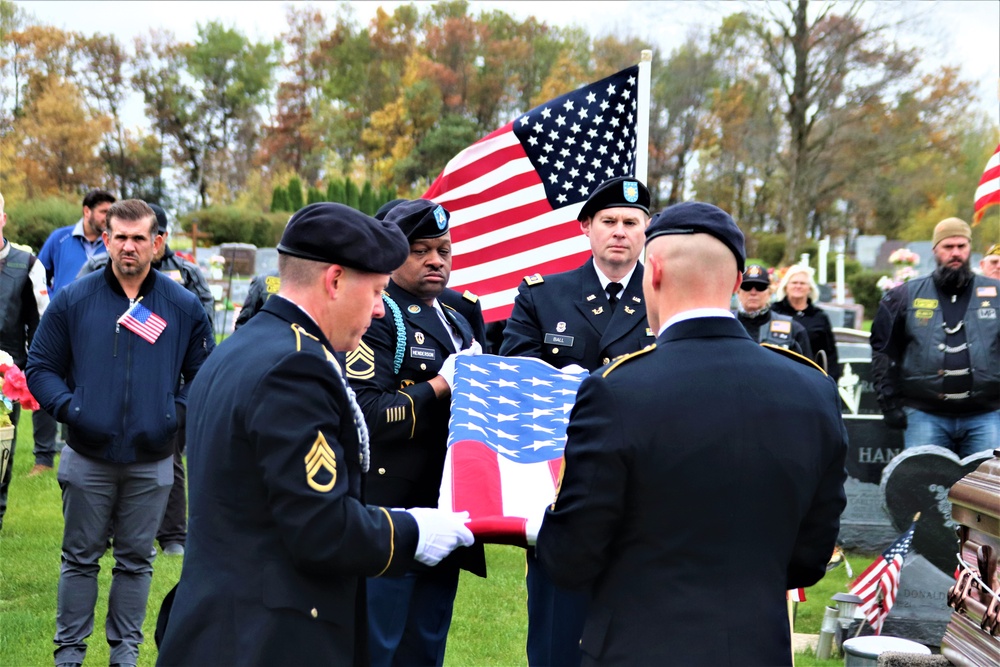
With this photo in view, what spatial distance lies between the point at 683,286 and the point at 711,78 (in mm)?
44141

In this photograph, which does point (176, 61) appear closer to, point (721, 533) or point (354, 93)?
point (354, 93)

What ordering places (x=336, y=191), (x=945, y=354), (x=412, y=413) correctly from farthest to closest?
(x=336, y=191) → (x=945, y=354) → (x=412, y=413)

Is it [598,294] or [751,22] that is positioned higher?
[751,22]

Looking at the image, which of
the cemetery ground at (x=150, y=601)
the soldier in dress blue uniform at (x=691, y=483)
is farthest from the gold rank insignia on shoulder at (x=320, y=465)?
the cemetery ground at (x=150, y=601)

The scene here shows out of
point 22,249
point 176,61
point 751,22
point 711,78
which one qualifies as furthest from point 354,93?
point 22,249

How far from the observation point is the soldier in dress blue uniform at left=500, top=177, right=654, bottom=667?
409 cm

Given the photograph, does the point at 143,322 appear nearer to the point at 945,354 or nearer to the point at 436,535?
the point at 436,535

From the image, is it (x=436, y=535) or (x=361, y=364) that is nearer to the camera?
(x=436, y=535)

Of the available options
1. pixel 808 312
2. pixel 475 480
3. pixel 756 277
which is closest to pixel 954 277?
pixel 756 277

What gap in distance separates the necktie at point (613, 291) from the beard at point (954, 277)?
4.11 meters

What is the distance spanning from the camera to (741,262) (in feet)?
8.52

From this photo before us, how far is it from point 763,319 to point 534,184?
9.27 feet

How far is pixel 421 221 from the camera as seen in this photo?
3852mm

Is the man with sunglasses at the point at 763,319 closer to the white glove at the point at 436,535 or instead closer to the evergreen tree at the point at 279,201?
the white glove at the point at 436,535
